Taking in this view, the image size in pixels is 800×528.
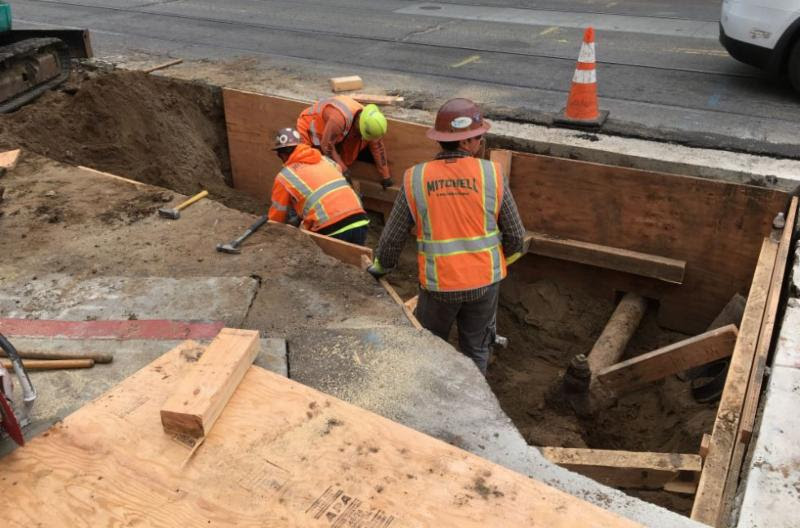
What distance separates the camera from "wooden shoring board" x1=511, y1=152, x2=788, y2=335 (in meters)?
6.29

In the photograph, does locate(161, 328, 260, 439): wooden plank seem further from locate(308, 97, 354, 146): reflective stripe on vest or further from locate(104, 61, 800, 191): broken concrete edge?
locate(104, 61, 800, 191): broken concrete edge

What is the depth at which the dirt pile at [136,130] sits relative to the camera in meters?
7.75

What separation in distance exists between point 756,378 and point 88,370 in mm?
3642

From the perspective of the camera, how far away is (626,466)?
388 centimetres

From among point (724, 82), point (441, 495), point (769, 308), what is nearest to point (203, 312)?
point (441, 495)

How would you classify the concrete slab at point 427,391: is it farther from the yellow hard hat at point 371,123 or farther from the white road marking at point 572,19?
the white road marking at point 572,19

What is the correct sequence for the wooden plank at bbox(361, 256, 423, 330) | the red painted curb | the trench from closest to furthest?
the red painted curb
the wooden plank at bbox(361, 256, 423, 330)
the trench

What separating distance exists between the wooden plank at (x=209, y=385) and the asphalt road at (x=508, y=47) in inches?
198

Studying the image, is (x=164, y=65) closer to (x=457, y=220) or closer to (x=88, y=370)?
(x=457, y=220)

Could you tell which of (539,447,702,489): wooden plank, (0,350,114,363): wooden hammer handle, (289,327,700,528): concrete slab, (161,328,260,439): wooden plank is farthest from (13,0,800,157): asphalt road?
(0,350,114,363): wooden hammer handle

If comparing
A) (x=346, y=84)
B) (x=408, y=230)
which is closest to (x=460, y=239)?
(x=408, y=230)

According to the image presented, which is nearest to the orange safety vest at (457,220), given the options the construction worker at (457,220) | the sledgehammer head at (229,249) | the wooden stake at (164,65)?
the construction worker at (457,220)

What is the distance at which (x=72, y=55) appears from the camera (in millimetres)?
9336

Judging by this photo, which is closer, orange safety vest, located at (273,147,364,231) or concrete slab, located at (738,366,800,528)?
concrete slab, located at (738,366,800,528)
